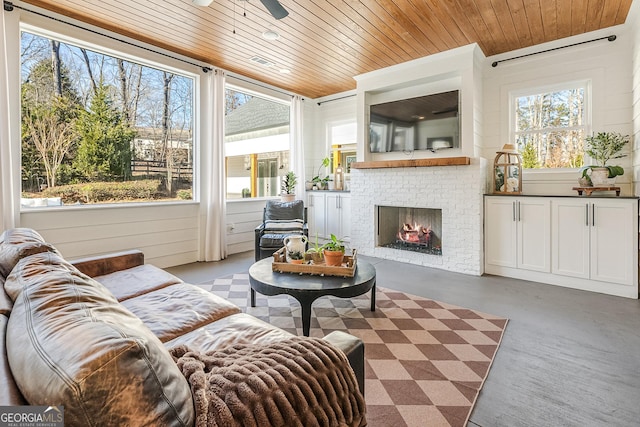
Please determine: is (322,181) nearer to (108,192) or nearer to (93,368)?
(108,192)

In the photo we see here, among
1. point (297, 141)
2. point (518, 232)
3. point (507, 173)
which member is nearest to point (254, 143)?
point (297, 141)

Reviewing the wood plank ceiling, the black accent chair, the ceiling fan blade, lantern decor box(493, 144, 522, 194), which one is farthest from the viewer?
the black accent chair

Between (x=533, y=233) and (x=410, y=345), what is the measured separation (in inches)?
96.8

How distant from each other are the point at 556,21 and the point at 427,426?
4063 mm

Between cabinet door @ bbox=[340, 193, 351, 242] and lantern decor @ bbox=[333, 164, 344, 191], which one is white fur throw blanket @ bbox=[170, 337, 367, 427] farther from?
lantern decor @ bbox=[333, 164, 344, 191]

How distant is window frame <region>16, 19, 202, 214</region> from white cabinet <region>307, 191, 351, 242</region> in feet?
7.17

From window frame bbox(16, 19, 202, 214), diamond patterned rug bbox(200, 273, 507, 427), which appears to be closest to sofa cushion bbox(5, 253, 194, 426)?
diamond patterned rug bbox(200, 273, 507, 427)

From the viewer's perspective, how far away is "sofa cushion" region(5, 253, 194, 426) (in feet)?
1.84

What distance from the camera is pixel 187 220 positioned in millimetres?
4609

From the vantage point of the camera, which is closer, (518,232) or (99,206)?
(99,206)

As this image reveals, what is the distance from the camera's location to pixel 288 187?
5.89 metres

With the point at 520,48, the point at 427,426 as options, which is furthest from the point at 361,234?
the point at 427,426

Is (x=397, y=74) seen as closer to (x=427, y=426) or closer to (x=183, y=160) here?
(x=183, y=160)

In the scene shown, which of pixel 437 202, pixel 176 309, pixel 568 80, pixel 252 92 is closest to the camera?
pixel 176 309
